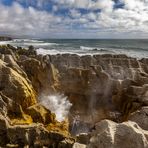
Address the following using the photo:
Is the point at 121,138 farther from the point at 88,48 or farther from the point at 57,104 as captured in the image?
the point at 88,48

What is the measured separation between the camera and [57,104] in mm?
13031

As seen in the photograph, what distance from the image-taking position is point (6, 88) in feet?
32.4

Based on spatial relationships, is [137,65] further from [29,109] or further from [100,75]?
[29,109]

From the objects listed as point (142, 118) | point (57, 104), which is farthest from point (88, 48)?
point (142, 118)

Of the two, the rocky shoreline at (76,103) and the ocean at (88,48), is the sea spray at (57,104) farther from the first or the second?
the ocean at (88,48)

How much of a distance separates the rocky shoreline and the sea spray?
252 millimetres

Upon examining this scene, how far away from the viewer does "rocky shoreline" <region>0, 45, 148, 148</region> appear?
6.04 metres

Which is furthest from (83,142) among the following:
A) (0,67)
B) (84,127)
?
(84,127)

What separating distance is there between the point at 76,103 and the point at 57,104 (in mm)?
1416

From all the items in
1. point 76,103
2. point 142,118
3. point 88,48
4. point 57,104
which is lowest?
point 88,48

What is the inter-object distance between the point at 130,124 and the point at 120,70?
10442 mm

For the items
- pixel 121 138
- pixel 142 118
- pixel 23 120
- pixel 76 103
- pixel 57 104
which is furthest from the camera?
pixel 76 103

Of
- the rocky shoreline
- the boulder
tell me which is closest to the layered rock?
the rocky shoreline

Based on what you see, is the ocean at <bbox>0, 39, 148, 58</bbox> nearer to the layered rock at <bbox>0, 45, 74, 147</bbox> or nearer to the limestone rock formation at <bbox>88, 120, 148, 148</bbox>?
the layered rock at <bbox>0, 45, 74, 147</bbox>
